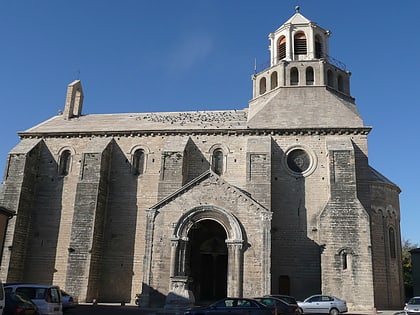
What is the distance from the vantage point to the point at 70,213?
28250 mm

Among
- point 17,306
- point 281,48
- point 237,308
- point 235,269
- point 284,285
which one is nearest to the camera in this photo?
point 17,306

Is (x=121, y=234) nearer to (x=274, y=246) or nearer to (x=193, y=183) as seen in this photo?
(x=193, y=183)

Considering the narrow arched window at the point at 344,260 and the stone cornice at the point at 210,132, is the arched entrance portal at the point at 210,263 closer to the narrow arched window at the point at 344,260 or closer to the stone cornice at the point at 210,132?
the stone cornice at the point at 210,132

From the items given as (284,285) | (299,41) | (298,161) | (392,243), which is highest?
(299,41)

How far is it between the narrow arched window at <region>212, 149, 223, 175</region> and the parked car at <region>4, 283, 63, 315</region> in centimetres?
1499

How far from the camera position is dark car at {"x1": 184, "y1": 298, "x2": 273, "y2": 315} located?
13.8 meters

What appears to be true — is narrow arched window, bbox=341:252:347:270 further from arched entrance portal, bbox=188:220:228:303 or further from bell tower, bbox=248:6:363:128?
bell tower, bbox=248:6:363:128

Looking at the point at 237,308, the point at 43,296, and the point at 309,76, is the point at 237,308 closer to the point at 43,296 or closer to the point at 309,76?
the point at 43,296

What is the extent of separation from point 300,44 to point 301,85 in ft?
13.2

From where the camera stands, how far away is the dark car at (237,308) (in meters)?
13.8

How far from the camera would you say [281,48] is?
32.6m

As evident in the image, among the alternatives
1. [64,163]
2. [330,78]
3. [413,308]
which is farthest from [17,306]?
[330,78]

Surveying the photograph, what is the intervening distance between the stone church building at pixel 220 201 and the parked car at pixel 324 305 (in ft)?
6.04

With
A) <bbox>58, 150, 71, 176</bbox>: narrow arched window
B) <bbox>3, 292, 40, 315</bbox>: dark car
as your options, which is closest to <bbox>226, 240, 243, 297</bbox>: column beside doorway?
<bbox>3, 292, 40, 315</bbox>: dark car
